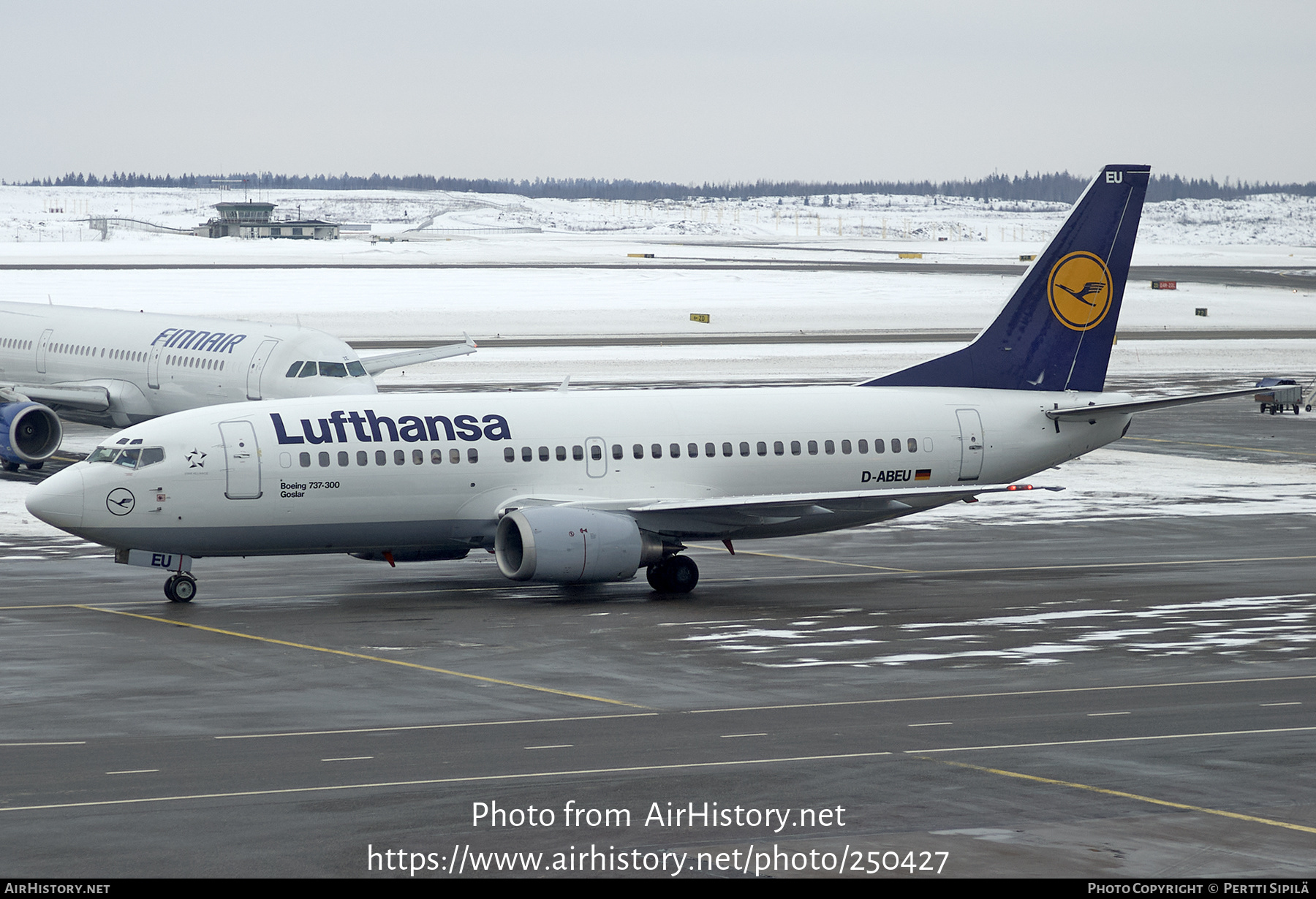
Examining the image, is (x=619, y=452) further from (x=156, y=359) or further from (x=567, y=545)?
(x=156, y=359)

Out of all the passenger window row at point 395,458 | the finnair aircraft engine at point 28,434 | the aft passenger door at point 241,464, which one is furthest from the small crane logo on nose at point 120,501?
the finnair aircraft engine at point 28,434

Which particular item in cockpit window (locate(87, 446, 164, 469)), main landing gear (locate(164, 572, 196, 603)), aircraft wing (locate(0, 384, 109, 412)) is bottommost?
main landing gear (locate(164, 572, 196, 603))

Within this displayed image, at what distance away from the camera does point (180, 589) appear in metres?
34.4

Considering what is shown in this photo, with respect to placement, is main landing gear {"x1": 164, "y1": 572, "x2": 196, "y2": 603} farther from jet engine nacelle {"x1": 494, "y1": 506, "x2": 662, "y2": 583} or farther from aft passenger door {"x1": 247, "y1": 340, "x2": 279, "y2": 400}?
aft passenger door {"x1": 247, "y1": 340, "x2": 279, "y2": 400}

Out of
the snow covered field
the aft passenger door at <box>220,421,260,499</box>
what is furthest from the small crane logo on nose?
the snow covered field

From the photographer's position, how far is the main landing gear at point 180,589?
3441cm

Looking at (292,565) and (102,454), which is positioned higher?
(102,454)

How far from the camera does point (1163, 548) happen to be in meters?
41.7

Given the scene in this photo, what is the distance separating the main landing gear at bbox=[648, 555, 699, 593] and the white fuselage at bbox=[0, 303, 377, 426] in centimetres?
2155

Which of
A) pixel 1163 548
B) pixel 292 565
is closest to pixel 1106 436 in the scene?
pixel 1163 548

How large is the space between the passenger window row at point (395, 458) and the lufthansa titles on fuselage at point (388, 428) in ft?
0.86

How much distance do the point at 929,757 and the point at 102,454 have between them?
19481mm

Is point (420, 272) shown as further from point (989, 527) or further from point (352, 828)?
point (352, 828)

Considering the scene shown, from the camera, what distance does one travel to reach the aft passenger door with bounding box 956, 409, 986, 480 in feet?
127
